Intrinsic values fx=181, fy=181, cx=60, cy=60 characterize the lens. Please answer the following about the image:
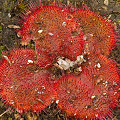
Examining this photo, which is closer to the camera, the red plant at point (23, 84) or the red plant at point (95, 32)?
the red plant at point (23, 84)

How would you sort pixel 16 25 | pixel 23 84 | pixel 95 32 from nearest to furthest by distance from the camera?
pixel 23 84, pixel 95 32, pixel 16 25

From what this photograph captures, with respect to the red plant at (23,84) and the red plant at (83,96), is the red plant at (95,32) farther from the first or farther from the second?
the red plant at (23,84)

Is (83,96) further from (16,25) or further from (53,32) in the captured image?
(16,25)

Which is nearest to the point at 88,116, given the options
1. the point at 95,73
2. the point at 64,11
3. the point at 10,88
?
the point at 95,73

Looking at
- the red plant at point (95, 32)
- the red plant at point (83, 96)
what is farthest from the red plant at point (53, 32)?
the red plant at point (83, 96)

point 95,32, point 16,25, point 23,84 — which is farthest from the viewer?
point 16,25

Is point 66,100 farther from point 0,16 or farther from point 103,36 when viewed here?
point 0,16

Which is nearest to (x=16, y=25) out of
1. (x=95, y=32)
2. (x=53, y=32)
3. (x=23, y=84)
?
(x=53, y=32)

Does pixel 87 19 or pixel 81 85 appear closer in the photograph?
pixel 81 85

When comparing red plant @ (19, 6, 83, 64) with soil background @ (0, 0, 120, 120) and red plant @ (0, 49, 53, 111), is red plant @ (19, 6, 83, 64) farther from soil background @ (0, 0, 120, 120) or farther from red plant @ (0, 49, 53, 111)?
soil background @ (0, 0, 120, 120)
